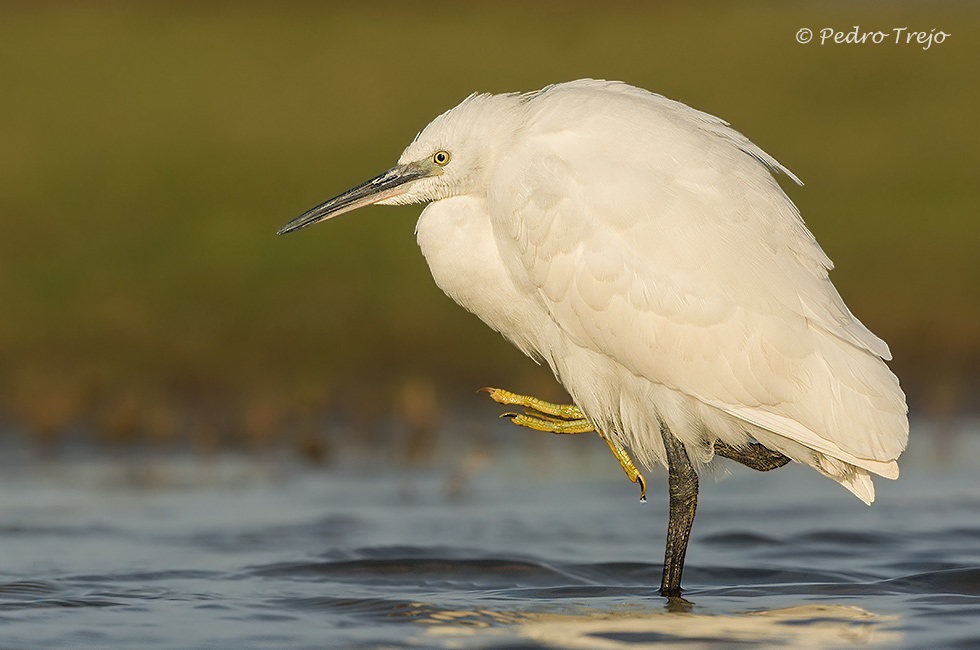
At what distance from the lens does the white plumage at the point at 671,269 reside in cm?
584

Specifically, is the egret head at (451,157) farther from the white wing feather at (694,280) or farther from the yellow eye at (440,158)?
the white wing feather at (694,280)

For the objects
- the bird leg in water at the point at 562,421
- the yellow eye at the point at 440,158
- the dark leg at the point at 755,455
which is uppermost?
the yellow eye at the point at 440,158

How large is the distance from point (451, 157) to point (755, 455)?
1883mm

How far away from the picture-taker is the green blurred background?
11.0m

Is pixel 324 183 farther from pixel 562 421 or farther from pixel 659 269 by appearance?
pixel 659 269

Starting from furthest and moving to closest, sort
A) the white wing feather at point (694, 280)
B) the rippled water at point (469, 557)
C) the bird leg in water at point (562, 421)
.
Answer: the bird leg in water at point (562, 421)
the rippled water at point (469, 557)
the white wing feather at point (694, 280)

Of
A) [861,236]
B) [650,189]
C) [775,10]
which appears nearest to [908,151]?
[861,236]

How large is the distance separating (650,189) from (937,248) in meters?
9.16

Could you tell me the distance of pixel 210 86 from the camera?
70.4 feet

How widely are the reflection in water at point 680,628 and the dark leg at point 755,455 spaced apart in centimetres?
65

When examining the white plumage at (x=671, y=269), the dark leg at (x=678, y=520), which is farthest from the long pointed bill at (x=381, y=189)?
the dark leg at (x=678, y=520)

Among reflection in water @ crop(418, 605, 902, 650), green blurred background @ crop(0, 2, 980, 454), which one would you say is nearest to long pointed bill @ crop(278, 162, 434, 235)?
reflection in water @ crop(418, 605, 902, 650)

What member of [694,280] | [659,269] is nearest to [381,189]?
[659,269]

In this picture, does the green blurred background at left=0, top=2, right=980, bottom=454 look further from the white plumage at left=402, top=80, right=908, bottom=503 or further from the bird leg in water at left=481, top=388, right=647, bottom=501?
the white plumage at left=402, top=80, right=908, bottom=503
